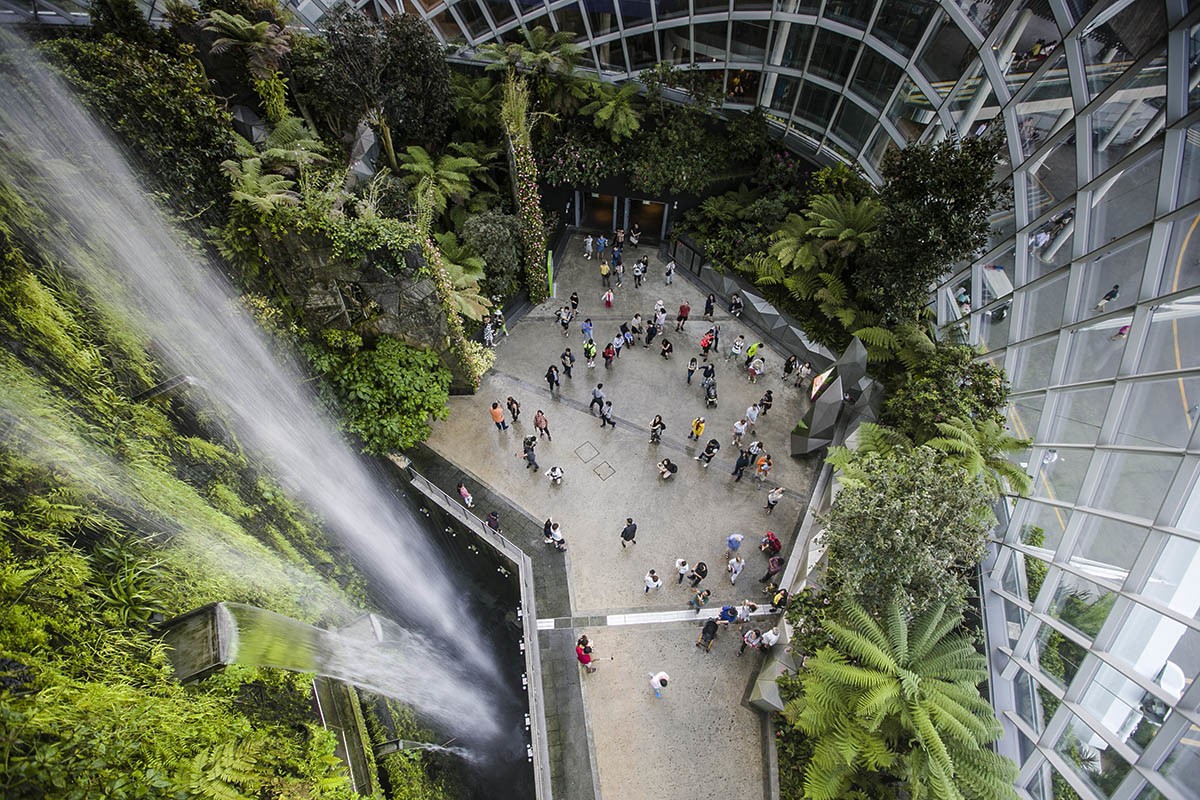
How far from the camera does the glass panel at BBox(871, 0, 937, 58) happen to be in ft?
44.5

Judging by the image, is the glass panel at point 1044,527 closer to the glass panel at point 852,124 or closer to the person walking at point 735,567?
the person walking at point 735,567

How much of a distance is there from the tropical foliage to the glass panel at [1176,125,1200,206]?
6.47 m

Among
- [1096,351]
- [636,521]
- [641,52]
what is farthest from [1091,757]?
[641,52]

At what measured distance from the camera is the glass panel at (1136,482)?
7.88 m

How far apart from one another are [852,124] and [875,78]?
1568mm

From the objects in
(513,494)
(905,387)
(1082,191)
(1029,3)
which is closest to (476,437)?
(513,494)

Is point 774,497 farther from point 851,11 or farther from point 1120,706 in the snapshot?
point 851,11

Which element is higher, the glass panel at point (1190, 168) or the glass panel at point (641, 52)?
the glass panel at point (641, 52)

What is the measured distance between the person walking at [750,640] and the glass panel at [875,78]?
43.8 feet

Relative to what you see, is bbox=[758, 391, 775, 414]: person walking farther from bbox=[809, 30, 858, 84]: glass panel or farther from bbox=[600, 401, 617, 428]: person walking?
bbox=[809, 30, 858, 84]: glass panel

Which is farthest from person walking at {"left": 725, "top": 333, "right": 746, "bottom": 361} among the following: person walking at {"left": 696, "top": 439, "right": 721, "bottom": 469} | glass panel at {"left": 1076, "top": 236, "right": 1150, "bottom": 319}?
glass panel at {"left": 1076, "top": 236, "right": 1150, "bottom": 319}

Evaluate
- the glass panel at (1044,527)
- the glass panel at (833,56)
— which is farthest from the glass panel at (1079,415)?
the glass panel at (833,56)

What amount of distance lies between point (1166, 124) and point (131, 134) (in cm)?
1597

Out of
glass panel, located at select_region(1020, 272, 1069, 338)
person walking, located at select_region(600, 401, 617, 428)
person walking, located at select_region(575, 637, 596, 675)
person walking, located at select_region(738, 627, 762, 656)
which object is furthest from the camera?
person walking, located at select_region(600, 401, 617, 428)
